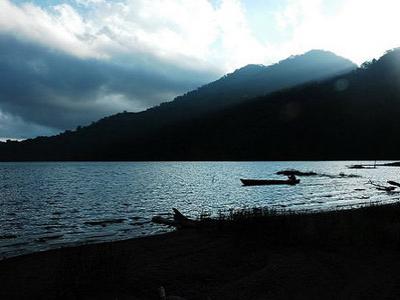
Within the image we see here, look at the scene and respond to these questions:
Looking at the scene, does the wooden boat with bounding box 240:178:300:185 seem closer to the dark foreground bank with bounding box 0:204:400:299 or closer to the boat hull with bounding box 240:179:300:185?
the boat hull with bounding box 240:179:300:185

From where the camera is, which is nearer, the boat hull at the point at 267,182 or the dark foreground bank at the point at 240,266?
the dark foreground bank at the point at 240,266

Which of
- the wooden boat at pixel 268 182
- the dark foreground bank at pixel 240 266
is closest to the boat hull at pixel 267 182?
the wooden boat at pixel 268 182

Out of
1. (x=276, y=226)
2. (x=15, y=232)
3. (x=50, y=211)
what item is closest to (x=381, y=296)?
(x=276, y=226)

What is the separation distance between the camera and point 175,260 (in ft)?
47.1

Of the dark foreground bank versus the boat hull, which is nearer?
the dark foreground bank

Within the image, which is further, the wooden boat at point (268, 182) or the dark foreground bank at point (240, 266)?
the wooden boat at point (268, 182)

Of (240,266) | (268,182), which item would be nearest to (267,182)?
(268,182)

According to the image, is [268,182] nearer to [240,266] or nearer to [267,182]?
[267,182]

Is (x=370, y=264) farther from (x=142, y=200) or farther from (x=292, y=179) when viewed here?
(x=292, y=179)

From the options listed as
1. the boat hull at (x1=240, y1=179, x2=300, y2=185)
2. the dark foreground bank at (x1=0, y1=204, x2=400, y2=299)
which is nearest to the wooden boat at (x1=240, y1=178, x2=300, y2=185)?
the boat hull at (x1=240, y1=179, x2=300, y2=185)

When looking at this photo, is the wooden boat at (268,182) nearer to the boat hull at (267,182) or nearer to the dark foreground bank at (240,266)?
the boat hull at (267,182)

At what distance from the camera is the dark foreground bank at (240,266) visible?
1077cm

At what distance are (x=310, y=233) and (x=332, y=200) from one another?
105ft

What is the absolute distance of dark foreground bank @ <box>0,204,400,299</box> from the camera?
1077 centimetres
